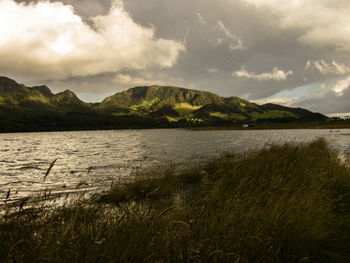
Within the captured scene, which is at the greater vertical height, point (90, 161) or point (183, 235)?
point (183, 235)

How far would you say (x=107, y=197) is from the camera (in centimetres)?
1084

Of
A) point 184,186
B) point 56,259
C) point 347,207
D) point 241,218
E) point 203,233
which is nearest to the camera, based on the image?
point 56,259

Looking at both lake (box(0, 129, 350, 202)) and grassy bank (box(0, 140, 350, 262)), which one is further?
lake (box(0, 129, 350, 202))

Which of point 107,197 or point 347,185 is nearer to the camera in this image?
point 347,185

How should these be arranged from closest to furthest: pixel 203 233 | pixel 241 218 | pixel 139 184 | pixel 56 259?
pixel 56 259, pixel 203 233, pixel 241 218, pixel 139 184

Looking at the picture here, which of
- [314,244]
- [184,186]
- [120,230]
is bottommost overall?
[184,186]

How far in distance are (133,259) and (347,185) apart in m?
9.63

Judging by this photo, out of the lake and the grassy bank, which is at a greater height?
the grassy bank

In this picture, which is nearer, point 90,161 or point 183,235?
point 183,235

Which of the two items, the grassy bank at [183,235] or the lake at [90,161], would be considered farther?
the lake at [90,161]

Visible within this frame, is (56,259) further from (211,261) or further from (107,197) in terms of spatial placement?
(107,197)

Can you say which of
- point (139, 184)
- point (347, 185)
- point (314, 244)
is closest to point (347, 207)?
point (347, 185)

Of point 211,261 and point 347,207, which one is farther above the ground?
point 211,261

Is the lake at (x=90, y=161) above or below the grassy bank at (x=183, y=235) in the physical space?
below
